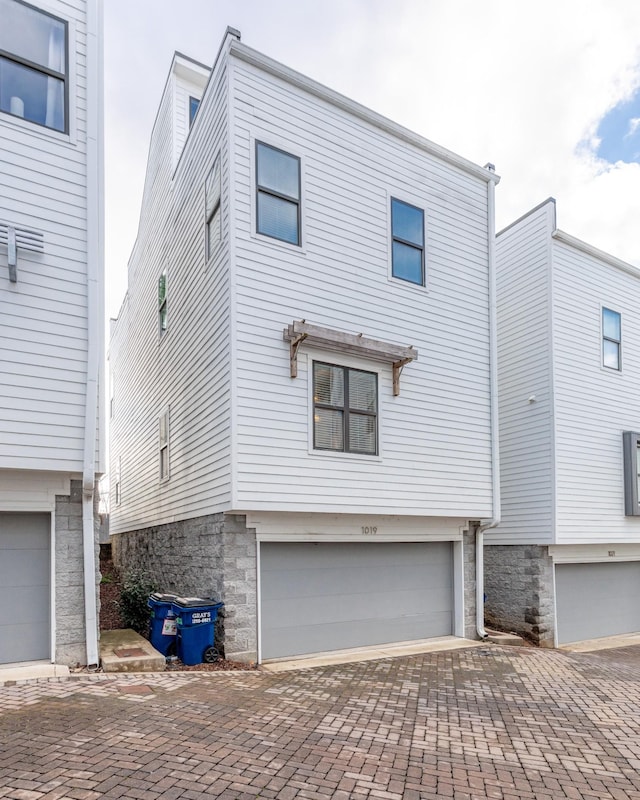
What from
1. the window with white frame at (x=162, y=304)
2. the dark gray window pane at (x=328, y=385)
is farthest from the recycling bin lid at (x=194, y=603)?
the window with white frame at (x=162, y=304)

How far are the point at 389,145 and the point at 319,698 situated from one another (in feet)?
27.4

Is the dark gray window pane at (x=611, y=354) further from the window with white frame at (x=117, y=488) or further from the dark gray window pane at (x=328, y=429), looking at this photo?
the window with white frame at (x=117, y=488)

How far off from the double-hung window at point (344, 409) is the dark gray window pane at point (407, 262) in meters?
1.91

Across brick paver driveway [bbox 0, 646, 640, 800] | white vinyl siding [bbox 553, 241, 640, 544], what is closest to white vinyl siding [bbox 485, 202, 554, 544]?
white vinyl siding [bbox 553, 241, 640, 544]

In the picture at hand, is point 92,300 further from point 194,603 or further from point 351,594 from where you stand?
point 351,594

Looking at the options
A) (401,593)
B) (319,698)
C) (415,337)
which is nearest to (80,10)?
(415,337)

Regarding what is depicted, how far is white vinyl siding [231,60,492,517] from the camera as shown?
8.09 meters

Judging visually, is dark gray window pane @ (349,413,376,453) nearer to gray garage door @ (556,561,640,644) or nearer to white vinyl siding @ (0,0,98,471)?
white vinyl siding @ (0,0,98,471)

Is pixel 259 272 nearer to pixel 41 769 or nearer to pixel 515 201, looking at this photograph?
pixel 41 769

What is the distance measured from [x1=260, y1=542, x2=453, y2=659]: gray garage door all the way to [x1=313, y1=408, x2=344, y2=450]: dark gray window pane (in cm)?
152

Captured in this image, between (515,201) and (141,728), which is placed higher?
(515,201)

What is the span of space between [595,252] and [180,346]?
9.34 meters

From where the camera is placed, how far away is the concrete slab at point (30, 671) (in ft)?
20.3

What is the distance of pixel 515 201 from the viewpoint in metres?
19.7
